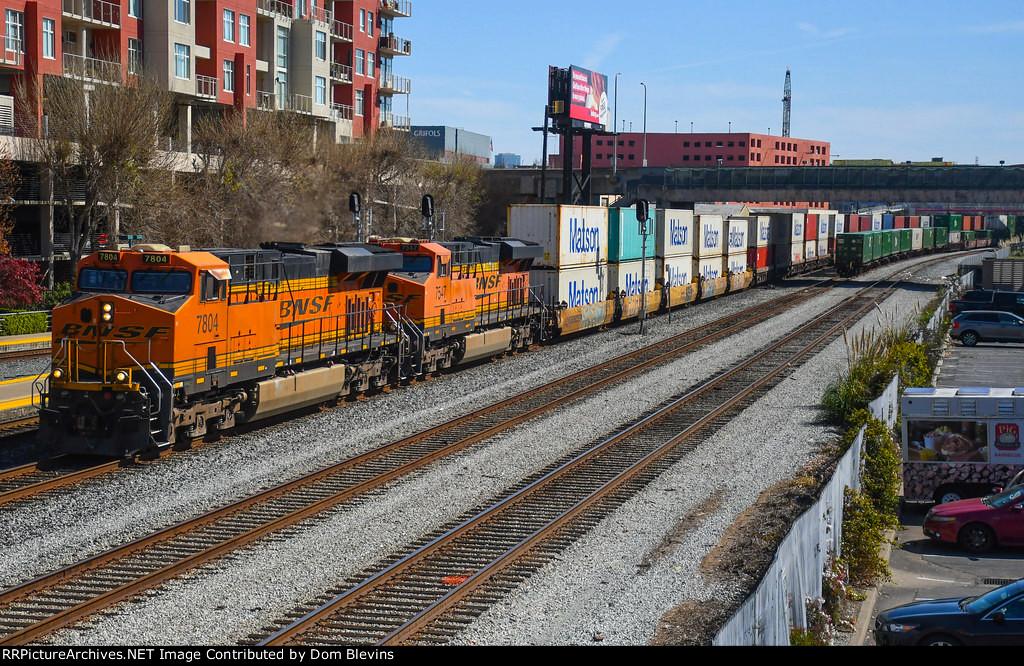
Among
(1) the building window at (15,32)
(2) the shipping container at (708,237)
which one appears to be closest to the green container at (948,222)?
(2) the shipping container at (708,237)

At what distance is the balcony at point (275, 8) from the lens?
6220 centimetres

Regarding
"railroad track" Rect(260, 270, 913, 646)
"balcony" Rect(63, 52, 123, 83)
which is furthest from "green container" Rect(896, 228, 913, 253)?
"railroad track" Rect(260, 270, 913, 646)

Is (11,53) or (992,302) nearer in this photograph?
(11,53)

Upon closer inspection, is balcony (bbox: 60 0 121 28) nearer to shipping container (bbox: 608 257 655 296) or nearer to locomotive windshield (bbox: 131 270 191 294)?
shipping container (bbox: 608 257 655 296)

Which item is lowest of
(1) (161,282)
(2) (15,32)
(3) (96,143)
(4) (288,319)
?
(4) (288,319)

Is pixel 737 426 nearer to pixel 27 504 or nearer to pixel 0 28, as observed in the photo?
pixel 27 504

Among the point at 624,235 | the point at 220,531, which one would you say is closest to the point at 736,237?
the point at 624,235

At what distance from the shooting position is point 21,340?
108 feet

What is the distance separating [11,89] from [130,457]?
3430 centimetres

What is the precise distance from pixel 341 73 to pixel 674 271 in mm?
34826

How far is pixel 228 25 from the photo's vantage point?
188 ft

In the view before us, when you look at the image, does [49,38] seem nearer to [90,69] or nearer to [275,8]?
[90,69]

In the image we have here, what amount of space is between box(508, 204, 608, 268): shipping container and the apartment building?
1930 centimetres
